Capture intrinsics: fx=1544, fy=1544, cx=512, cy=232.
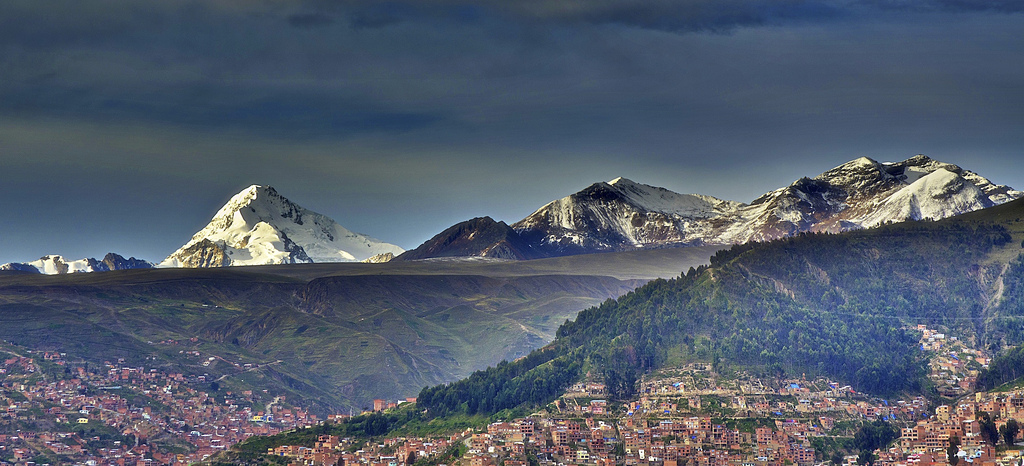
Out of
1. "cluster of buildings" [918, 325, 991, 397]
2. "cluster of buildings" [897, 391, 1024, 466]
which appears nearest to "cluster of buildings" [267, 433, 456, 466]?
"cluster of buildings" [897, 391, 1024, 466]

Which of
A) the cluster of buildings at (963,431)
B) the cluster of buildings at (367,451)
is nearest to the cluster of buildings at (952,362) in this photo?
the cluster of buildings at (963,431)

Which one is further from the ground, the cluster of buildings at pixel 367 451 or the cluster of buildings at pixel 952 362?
the cluster of buildings at pixel 952 362

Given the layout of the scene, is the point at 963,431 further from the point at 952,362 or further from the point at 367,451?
the point at 367,451

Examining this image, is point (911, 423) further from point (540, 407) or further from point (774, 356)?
point (540, 407)

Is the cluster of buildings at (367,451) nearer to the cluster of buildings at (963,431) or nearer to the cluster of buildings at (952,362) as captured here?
the cluster of buildings at (963,431)

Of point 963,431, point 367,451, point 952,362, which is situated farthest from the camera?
point 952,362

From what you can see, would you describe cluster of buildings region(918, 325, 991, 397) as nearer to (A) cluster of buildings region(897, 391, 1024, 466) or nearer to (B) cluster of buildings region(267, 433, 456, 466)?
(A) cluster of buildings region(897, 391, 1024, 466)

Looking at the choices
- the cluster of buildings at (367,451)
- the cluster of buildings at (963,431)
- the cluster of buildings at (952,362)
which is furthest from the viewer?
the cluster of buildings at (952,362)

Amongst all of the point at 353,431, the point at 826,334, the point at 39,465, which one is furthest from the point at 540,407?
the point at 39,465

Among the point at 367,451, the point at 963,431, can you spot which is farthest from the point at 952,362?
the point at 367,451

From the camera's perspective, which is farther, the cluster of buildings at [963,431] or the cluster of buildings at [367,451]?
the cluster of buildings at [367,451]

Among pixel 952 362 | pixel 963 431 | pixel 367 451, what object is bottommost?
pixel 367 451
